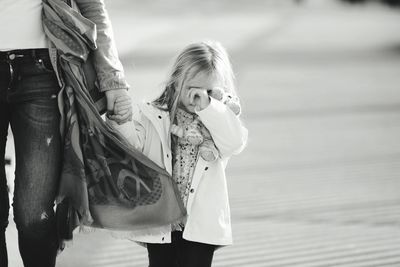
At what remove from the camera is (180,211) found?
2846 millimetres

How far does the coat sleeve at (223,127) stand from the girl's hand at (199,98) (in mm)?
29

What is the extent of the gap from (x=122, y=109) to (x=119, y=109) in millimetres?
11

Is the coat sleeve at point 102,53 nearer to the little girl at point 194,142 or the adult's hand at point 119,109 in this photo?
the adult's hand at point 119,109

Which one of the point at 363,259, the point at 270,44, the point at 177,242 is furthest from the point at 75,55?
the point at 270,44

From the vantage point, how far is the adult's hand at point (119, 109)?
2738 mm

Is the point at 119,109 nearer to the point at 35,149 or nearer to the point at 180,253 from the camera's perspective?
the point at 35,149

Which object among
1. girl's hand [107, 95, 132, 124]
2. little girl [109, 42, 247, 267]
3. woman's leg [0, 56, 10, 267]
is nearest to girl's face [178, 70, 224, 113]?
little girl [109, 42, 247, 267]

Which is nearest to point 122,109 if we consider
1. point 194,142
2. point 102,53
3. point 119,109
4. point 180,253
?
point 119,109

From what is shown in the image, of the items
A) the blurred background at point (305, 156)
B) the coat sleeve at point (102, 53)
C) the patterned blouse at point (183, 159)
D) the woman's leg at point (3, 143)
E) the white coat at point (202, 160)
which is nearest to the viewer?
the woman's leg at point (3, 143)

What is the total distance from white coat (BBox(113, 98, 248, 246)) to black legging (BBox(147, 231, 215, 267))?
0.28ft

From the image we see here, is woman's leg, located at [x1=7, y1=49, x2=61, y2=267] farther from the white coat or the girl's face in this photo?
the girl's face

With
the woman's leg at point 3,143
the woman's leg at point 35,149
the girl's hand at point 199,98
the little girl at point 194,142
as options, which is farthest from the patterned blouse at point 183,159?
the woman's leg at point 3,143

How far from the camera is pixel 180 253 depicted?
301 centimetres

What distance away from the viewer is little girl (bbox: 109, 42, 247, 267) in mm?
2850
